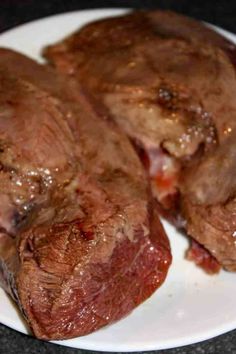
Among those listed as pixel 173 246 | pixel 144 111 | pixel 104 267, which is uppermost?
pixel 144 111

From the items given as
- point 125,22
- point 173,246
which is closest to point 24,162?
point 173,246

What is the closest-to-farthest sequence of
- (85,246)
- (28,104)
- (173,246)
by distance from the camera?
(85,246)
(28,104)
(173,246)

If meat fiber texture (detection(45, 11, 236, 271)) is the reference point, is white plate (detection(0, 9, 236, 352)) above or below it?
below

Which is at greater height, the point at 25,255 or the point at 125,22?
the point at 125,22

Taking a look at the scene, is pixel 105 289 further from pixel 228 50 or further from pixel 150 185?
pixel 228 50

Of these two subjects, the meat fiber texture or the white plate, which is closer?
the white plate

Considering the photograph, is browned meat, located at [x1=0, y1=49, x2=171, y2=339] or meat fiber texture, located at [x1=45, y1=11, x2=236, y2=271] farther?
meat fiber texture, located at [x1=45, y1=11, x2=236, y2=271]

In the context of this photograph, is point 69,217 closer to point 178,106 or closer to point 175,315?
point 175,315
